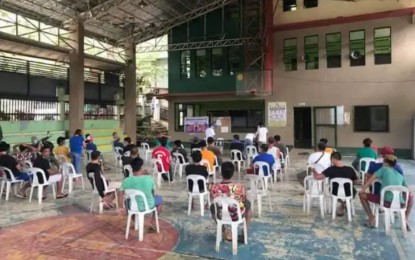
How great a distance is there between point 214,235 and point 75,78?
494 inches

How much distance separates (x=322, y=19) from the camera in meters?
16.0

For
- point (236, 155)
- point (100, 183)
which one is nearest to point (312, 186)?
point (100, 183)

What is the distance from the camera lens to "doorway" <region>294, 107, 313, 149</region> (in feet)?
54.2

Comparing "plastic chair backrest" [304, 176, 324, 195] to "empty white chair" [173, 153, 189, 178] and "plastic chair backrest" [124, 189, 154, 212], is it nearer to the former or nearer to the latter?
"plastic chair backrest" [124, 189, 154, 212]

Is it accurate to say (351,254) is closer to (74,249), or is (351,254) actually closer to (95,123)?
(74,249)

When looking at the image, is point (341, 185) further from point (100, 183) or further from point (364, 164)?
point (100, 183)

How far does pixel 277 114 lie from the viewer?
17016 millimetres

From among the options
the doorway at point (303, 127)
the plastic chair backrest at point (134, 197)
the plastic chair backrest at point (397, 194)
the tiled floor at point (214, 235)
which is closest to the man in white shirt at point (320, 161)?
the tiled floor at point (214, 235)

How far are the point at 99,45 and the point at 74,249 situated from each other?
16.7 m

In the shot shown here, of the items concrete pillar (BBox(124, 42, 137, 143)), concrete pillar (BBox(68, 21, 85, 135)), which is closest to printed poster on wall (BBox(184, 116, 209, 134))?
concrete pillar (BBox(124, 42, 137, 143))

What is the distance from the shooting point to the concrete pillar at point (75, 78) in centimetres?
1557

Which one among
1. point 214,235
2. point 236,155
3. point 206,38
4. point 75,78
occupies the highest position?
point 206,38

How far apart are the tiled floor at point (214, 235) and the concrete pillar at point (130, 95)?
41.9ft

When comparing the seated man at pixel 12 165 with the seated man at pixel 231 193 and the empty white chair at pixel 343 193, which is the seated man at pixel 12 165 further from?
the empty white chair at pixel 343 193
